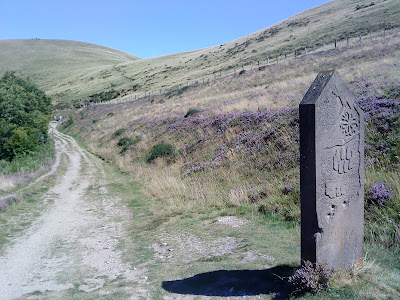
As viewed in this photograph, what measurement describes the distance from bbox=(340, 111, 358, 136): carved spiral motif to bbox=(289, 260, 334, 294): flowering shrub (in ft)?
5.79

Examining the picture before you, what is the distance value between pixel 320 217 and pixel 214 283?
1.85m

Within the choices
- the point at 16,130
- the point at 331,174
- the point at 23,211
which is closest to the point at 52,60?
the point at 16,130

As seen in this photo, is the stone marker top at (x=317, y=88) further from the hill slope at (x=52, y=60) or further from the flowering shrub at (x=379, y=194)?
the hill slope at (x=52, y=60)

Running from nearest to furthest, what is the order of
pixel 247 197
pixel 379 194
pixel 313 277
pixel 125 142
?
pixel 313 277
pixel 379 194
pixel 247 197
pixel 125 142

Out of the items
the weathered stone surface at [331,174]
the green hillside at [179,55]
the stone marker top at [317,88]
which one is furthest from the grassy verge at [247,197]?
the green hillside at [179,55]

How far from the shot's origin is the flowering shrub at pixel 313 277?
13.4 feet

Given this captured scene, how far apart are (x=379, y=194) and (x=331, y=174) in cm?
268

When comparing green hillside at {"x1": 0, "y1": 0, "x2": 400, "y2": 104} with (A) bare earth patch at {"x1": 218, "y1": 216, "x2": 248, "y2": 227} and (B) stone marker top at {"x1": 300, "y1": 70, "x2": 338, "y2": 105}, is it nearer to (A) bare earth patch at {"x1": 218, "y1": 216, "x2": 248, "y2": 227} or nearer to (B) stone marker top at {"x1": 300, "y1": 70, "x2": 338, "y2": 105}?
(A) bare earth patch at {"x1": 218, "y1": 216, "x2": 248, "y2": 227}

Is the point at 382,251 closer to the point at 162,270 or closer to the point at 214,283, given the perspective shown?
the point at 214,283

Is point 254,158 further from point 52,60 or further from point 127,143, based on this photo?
point 52,60

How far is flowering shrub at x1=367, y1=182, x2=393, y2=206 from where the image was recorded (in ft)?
20.3

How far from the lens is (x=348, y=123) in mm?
4465

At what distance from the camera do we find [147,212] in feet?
34.1

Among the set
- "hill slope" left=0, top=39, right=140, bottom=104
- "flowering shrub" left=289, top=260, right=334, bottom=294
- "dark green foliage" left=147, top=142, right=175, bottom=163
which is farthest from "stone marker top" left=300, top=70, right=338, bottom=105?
"hill slope" left=0, top=39, right=140, bottom=104
